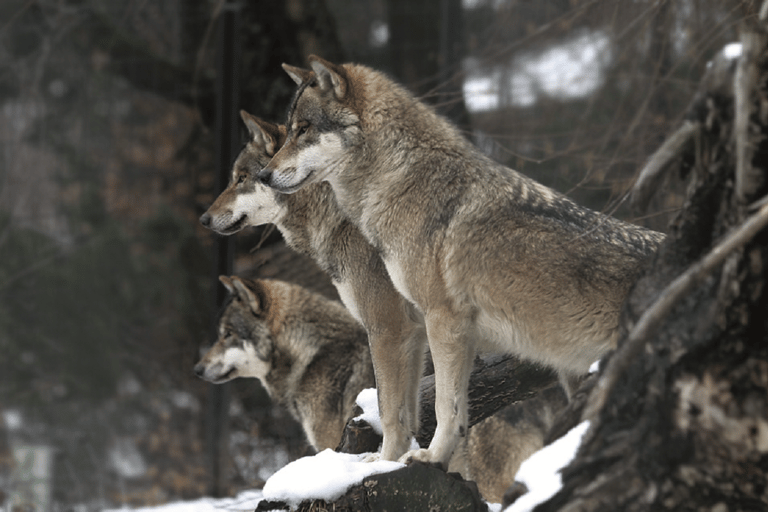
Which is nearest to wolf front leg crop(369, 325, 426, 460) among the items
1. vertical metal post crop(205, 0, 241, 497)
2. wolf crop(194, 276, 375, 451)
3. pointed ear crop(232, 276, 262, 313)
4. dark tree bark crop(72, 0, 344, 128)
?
wolf crop(194, 276, 375, 451)

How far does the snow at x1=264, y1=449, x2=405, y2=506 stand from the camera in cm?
324

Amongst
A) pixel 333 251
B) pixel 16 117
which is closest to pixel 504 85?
pixel 333 251

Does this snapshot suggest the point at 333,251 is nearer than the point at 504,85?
Yes

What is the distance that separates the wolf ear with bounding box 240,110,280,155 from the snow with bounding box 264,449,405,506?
183 cm

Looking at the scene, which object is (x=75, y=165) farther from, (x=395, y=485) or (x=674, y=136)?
(x=674, y=136)

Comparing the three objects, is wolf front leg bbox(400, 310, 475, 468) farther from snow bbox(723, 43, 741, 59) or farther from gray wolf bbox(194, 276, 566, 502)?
snow bbox(723, 43, 741, 59)

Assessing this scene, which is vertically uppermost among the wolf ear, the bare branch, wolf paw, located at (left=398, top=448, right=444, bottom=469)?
the bare branch

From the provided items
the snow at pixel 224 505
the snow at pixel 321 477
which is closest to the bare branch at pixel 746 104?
the snow at pixel 321 477

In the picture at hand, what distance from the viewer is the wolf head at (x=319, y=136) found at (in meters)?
3.62

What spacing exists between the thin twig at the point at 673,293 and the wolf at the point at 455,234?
976 mm

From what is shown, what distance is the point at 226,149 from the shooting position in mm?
6633

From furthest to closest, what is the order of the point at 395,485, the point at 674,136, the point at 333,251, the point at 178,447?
the point at 178,447
the point at 333,251
the point at 395,485
the point at 674,136

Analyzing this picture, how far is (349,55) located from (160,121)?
9.39ft

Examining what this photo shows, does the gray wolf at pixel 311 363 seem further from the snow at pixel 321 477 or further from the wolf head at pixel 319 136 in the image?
the wolf head at pixel 319 136
